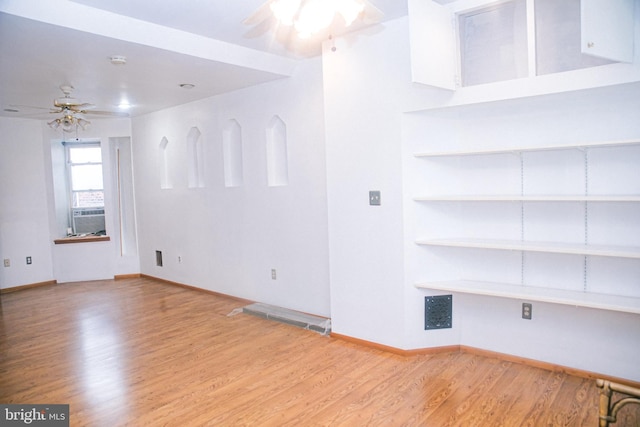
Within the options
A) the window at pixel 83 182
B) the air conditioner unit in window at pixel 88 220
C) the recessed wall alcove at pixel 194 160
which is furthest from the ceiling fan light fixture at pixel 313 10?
the air conditioner unit in window at pixel 88 220

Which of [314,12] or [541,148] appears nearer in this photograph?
[314,12]

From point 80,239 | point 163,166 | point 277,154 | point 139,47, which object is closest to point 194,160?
point 163,166

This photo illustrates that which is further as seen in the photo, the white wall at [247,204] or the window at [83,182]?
the window at [83,182]

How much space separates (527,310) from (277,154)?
2895 millimetres

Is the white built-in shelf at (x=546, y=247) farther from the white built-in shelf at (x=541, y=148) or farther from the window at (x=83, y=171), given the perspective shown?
the window at (x=83, y=171)

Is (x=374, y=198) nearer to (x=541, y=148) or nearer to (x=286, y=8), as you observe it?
(x=541, y=148)

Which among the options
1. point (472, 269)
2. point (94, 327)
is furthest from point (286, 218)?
point (94, 327)

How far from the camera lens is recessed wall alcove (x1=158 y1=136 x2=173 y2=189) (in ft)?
20.5

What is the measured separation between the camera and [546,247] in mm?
2818

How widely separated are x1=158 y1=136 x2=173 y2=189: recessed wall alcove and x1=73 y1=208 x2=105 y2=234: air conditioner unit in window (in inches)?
66.6

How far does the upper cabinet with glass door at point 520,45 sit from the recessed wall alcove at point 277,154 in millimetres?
2184

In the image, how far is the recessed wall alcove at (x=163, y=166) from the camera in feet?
20.5

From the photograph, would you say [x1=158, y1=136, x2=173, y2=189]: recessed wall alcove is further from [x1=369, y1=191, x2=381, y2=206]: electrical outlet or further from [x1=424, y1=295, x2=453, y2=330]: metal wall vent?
[x1=424, y1=295, x2=453, y2=330]: metal wall vent

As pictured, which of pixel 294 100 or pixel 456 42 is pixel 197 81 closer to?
pixel 294 100
